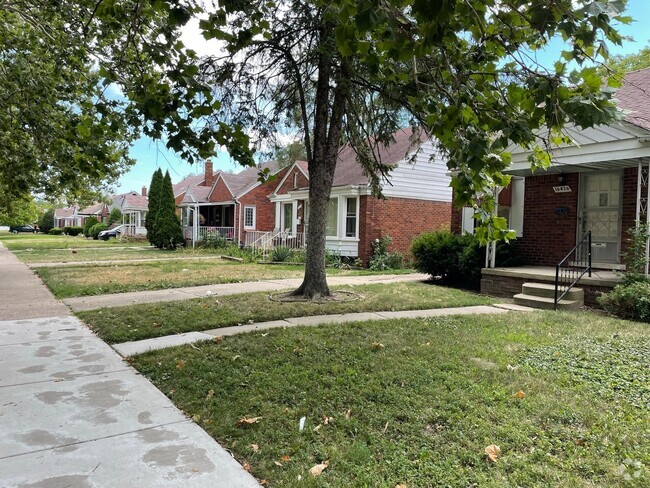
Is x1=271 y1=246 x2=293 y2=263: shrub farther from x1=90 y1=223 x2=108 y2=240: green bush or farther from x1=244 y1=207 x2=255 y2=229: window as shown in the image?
x1=90 y1=223 x2=108 y2=240: green bush

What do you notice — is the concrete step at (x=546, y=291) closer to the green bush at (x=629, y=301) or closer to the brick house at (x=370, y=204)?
the green bush at (x=629, y=301)

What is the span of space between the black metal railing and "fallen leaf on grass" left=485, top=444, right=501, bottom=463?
6.24 meters

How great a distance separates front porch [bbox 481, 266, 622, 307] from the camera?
8844mm

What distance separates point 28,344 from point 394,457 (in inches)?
205

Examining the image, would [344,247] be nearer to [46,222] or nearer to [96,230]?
[96,230]

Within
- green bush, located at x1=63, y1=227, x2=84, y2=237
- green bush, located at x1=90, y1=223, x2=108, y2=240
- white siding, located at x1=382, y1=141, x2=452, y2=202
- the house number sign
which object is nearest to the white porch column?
white siding, located at x1=382, y1=141, x2=452, y2=202

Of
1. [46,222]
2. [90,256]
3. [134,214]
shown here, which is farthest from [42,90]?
[46,222]

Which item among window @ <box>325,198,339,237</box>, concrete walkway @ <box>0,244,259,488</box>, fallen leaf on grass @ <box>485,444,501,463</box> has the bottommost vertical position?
concrete walkway @ <box>0,244,259,488</box>

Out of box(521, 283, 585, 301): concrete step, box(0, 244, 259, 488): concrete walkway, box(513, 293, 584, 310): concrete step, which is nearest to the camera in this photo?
box(0, 244, 259, 488): concrete walkway

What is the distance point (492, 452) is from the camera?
3047 mm

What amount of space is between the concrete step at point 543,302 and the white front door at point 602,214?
83.4 inches

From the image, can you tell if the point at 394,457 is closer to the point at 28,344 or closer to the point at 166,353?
the point at 166,353

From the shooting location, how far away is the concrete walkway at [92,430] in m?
2.80

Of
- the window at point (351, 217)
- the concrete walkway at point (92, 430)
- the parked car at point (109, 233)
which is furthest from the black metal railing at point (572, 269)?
the parked car at point (109, 233)
